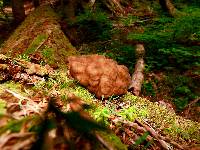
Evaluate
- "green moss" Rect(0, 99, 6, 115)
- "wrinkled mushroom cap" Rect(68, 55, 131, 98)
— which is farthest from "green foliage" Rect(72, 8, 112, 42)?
"green moss" Rect(0, 99, 6, 115)

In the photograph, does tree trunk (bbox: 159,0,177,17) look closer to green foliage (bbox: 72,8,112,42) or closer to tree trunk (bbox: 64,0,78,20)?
green foliage (bbox: 72,8,112,42)

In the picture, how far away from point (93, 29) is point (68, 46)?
226 centimetres

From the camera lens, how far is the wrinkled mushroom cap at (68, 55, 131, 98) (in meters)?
4.52

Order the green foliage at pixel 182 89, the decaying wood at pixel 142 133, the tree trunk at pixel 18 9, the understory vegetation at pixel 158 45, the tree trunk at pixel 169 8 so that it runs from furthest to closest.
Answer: the tree trunk at pixel 169 8
the tree trunk at pixel 18 9
the understory vegetation at pixel 158 45
the green foliage at pixel 182 89
the decaying wood at pixel 142 133

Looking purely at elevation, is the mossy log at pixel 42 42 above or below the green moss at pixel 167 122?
above

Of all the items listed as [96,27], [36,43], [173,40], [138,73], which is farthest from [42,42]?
[173,40]

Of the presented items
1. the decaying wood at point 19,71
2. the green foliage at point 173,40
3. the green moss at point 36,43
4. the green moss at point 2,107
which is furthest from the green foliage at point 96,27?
the green moss at point 2,107

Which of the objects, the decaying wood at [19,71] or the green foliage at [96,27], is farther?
the green foliage at [96,27]

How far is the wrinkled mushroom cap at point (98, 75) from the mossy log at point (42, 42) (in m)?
1.31

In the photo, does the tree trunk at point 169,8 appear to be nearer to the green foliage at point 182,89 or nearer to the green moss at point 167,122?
the green foliage at point 182,89

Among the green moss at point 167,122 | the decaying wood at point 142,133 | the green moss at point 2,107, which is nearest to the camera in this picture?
the green moss at point 2,107

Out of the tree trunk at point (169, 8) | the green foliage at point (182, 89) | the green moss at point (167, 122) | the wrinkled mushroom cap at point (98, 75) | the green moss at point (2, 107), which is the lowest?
the green foliage at point (182, 89)

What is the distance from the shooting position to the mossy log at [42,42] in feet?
20.2

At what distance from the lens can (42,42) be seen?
254 inches
